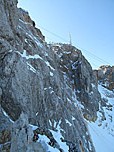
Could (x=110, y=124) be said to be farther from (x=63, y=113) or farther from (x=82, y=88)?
(x=63, y=113)

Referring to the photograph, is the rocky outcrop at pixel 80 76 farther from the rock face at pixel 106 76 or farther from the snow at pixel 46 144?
the snow at pixel 46 144

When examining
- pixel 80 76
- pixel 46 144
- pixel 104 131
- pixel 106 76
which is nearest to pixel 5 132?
pixel 46 144

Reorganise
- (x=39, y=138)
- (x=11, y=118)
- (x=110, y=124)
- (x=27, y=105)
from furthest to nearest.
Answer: (x=110, y=124) < (x=27, y=105) < (x=11, y=118) < (x=39, y=138)

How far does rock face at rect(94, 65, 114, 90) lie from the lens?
95.4 m

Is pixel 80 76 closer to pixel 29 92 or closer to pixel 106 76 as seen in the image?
pixel 106 76

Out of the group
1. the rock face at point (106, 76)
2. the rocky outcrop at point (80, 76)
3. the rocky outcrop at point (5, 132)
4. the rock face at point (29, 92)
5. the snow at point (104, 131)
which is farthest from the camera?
the rock face at point (106, 76)

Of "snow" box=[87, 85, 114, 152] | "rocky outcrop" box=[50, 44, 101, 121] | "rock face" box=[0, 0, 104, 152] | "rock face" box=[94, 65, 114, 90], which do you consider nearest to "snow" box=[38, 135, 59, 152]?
"rock face" box=[0, 0, 104, 152]

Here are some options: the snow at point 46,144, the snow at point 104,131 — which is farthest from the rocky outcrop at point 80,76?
the snow at point 46,144

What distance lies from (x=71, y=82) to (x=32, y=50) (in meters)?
27.5

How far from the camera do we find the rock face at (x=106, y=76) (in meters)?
95.4

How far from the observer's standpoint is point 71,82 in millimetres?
67312

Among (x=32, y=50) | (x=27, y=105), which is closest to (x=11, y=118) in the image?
(x=27, y=105)

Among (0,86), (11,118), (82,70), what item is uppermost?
(82,70)

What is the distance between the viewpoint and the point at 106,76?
100188 mm
